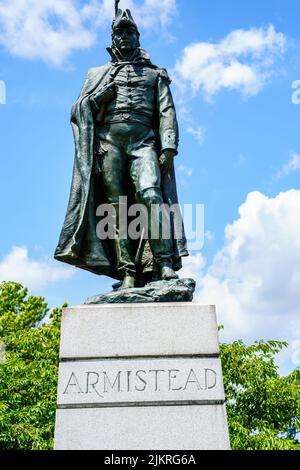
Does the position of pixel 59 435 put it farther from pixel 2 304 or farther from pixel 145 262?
pixel 2 304

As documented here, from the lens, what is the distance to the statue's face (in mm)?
7531

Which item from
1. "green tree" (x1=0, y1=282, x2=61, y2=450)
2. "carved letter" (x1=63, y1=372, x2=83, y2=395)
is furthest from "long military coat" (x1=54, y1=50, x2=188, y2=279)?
"green tree" (x1=0, y1=282, x2=61, y2=450)

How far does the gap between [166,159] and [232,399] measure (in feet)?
37.3

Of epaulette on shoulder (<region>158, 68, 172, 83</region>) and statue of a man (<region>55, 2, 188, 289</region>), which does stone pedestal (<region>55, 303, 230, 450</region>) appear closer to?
statue of a man (<region>55, 2, 188, 289</region>)

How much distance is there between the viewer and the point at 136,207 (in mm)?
6930

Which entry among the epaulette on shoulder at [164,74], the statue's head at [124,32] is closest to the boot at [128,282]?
the epaulette on shoulder at [164,74]

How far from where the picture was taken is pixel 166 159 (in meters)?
7.06

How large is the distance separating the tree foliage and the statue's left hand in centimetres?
888

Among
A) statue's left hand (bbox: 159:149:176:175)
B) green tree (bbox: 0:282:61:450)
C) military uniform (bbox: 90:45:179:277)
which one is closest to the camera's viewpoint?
military uniform (bbox: 90:45:179:277)

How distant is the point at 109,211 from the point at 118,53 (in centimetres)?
220

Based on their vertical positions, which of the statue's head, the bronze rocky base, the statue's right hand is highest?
the statue's head

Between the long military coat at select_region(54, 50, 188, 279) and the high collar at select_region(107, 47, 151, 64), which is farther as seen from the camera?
the high collar at select_region(107, 47, 151, 64)

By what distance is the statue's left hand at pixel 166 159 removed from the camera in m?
7.05
